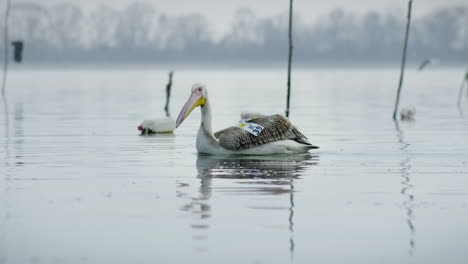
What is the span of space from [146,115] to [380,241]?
30.7 meters

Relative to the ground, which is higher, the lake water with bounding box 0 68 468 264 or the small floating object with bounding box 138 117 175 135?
the small floating object with bounding box 138 117 175 135

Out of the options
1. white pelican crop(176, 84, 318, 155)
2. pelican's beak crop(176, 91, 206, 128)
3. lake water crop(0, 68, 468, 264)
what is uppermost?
pelican's beak crop(176, 91, 206, 128)

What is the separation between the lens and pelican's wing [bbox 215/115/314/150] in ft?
65.7

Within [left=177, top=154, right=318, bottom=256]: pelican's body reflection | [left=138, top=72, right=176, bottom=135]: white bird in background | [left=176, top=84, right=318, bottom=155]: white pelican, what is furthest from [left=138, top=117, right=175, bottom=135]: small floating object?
[left=177, top=154, right=318, bottom=256]: pelican's body reflection

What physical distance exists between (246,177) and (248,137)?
3.70 meters

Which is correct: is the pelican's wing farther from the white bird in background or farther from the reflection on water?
the white bird in background

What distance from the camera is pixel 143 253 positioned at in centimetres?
1038

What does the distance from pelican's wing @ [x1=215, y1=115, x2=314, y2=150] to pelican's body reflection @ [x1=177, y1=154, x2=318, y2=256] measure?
29cm

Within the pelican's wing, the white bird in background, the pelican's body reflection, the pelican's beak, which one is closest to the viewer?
the pelican's body reflection

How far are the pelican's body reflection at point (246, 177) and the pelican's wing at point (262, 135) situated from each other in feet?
0.95

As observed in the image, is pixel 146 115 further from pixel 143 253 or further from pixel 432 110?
pixel 143 253

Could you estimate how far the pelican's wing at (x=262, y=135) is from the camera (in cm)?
2003

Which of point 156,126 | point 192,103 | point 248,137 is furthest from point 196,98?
point 156,126

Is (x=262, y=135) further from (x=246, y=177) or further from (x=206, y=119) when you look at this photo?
(x=246, y=177)
